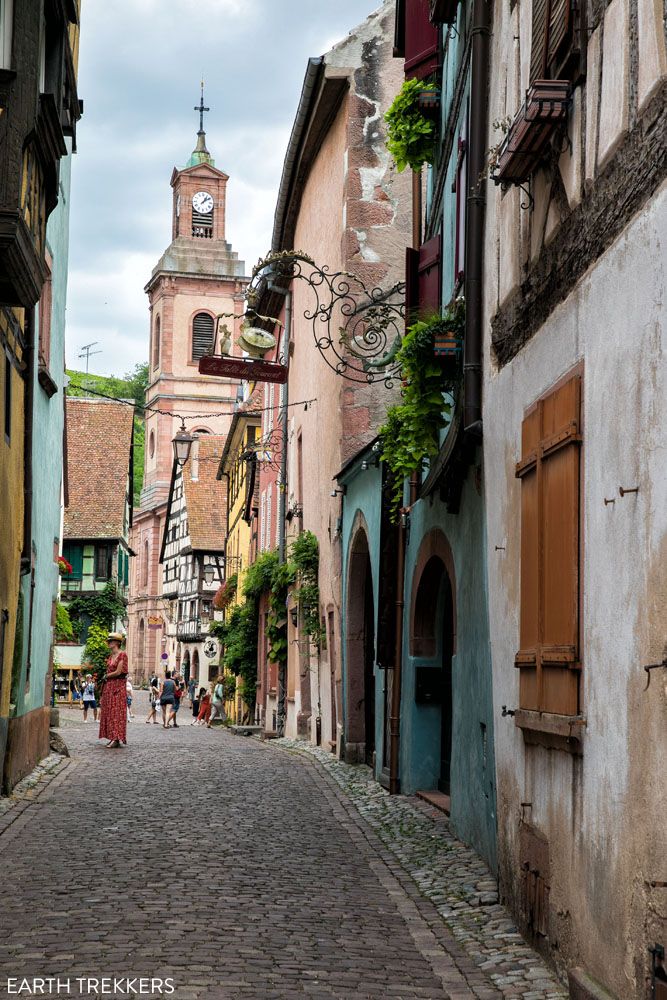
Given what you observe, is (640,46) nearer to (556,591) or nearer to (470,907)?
(556,591)

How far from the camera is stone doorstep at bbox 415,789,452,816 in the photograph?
42.0ft

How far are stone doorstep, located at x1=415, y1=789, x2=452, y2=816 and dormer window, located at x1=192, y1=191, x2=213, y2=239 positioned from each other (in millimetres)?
77654

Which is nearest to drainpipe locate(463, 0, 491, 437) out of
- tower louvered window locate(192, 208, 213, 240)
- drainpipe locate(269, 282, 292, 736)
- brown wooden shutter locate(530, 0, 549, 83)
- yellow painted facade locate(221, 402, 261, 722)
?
brown wooden shutter locate(530, 0, 549, 83)

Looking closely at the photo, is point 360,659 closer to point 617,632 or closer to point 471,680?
point 471,680

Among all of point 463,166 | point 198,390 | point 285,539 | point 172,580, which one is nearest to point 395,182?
point 285,539

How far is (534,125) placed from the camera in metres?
7.02

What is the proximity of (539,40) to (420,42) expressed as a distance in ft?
24.5

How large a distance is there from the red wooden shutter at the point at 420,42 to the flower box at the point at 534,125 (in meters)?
6.89

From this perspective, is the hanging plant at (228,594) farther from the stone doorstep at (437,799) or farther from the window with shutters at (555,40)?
the window with shutters at (555,40)

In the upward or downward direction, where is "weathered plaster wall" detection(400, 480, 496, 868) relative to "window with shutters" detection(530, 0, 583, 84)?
downward

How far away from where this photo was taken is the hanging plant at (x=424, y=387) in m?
10.8

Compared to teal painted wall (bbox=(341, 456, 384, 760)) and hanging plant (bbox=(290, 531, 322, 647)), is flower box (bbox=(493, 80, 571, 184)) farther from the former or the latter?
hanging plant (bbox=(290, 531, 322, 647))

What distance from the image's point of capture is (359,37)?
22.1 meters

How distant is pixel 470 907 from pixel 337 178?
16378 millimetres
